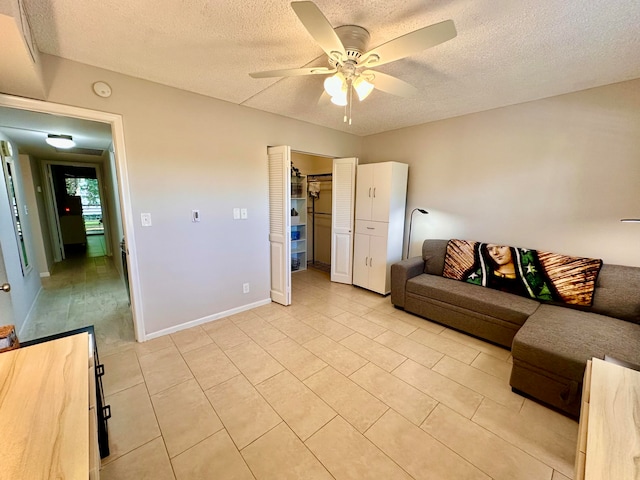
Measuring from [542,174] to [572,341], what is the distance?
5.52 ft

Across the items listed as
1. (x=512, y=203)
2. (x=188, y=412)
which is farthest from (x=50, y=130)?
(x=512, y=203)

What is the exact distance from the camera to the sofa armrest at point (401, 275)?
3111 mm

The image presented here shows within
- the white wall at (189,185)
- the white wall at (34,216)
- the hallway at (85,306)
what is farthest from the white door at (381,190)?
the white wall at (34,216)

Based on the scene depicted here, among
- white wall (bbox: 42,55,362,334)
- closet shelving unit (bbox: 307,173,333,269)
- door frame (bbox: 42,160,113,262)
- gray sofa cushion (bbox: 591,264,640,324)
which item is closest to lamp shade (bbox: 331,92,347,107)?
white wall (bbox: 42,55,362,334)

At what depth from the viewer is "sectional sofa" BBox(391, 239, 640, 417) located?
170cm

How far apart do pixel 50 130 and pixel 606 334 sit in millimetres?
5847

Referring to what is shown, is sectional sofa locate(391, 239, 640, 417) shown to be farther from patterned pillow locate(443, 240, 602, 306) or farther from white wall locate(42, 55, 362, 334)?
white wall locate(42, 55, 362, 334)

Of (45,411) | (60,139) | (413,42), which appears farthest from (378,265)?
(60,139)

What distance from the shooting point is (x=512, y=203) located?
2.85 metres

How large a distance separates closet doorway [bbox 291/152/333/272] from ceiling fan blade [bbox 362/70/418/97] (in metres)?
3.13

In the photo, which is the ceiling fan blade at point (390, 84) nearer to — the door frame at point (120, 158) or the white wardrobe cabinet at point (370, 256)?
the white wardrobe cabinet at point (370, 256)

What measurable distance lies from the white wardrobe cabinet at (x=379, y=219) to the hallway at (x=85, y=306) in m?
2.91

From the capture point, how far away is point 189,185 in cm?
260

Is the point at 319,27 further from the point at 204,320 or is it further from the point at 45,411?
the point at 204,320
